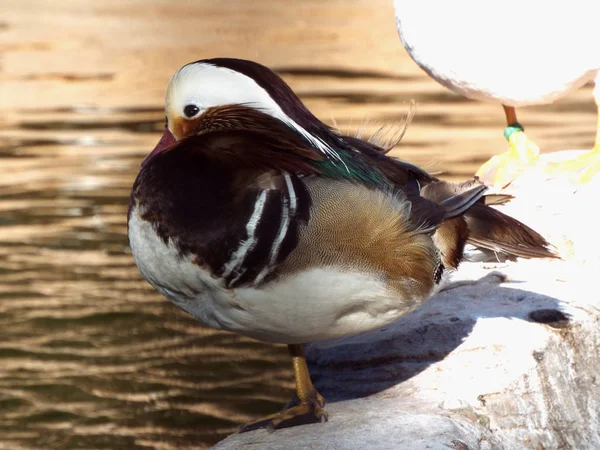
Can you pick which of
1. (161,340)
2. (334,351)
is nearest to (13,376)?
(161,340)

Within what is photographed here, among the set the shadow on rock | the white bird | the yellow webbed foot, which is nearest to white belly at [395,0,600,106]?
the white bird

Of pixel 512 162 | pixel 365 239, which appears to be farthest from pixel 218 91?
pixel 512 162

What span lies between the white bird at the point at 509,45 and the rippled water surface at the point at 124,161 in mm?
741

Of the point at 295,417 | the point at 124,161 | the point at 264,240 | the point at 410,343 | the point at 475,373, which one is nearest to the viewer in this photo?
the point at 264,240

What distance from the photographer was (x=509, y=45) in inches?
157

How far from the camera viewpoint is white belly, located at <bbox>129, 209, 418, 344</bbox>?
7.91 feet

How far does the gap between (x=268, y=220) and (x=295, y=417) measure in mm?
654

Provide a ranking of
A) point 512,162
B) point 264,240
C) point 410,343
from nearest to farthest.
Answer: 1. point 264,240
2. point 410,343
3. point 512,162

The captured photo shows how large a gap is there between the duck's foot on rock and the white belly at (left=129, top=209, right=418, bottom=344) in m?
0.31

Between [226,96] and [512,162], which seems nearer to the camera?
[226,96]

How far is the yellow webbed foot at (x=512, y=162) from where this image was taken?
4.44 metres

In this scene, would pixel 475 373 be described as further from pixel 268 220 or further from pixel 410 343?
pixel 268 220

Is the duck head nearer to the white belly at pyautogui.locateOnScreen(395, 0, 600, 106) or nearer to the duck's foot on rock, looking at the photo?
the duck's foot on rock

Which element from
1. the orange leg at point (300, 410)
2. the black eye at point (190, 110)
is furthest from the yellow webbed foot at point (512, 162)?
the black eye at point (190, 110)
